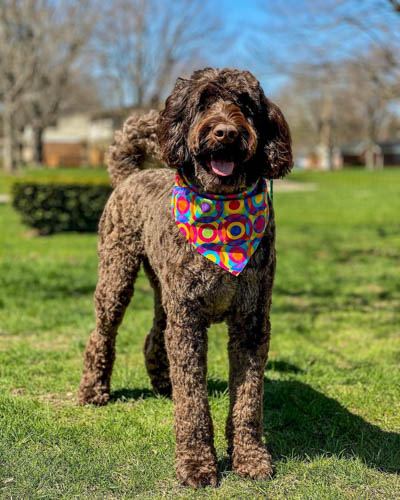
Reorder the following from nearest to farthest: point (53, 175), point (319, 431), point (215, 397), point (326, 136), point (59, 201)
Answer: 1. point (319, 431)
2. point (215, 397)
3. point (59, 201)
4. point (53, 175)
5. point (326, 136)

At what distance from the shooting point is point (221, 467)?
10.4ft

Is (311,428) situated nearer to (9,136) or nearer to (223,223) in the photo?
(223,223)

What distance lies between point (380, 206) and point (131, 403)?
1533 cm

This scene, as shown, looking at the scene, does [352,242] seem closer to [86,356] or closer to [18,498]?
[86,356]

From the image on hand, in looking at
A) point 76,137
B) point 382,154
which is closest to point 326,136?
point 382,154

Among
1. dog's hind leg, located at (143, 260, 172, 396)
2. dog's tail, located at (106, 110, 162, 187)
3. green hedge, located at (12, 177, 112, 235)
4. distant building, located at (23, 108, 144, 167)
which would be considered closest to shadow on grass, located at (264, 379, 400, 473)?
dog's hind leg, located at (143, 260, 172, 396)

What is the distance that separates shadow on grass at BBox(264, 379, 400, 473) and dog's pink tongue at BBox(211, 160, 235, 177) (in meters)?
1.62

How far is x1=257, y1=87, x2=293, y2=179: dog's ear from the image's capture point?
112 inches

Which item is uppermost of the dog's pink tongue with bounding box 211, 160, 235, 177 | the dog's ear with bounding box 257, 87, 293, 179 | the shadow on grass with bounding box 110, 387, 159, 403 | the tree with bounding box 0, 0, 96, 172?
the tree with bounding box 0, 0, 96, 172

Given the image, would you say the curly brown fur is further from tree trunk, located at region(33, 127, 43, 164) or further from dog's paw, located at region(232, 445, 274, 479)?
tree trunk, located at region(33, 127, 43, 164)

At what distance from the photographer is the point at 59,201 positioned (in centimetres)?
1162

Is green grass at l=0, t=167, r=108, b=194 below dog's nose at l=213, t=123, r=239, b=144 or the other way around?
below

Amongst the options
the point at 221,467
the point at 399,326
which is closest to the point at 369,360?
the point at 399,326

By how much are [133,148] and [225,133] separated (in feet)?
5.35
